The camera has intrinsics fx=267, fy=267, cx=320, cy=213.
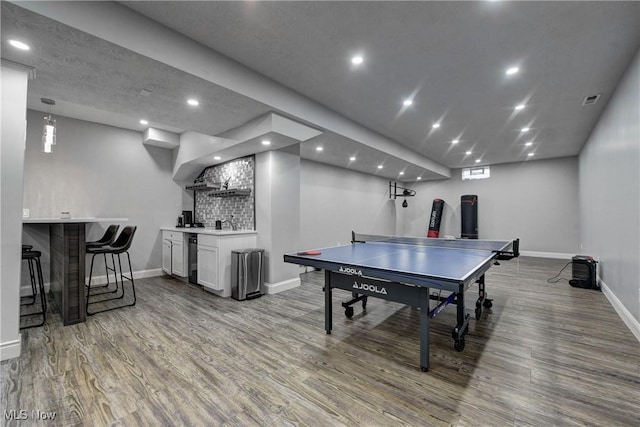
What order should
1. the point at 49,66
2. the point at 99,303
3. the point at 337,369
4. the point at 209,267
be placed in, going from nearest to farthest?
the point at 337,369 < the point at 49,66 < the point at 99,303 < the point at 209,267

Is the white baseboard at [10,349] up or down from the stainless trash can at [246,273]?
down

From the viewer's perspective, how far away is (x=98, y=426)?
1.53m

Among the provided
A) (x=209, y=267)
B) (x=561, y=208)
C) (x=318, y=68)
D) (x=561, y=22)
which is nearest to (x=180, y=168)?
(x=209, y=267)

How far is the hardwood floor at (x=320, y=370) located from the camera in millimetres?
1644

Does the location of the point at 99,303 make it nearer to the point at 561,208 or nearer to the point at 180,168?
the point at 180,168

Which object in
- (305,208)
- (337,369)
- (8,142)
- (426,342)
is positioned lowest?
(337,369)

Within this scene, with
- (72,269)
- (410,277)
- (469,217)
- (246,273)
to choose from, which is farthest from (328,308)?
(469,217)

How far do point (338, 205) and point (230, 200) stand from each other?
3.09 meters

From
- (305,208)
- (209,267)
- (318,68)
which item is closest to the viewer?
(318,68)

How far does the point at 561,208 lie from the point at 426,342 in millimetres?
7935

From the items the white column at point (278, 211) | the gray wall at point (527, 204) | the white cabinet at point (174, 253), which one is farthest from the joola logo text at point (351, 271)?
the gray wall at point (527, 204)

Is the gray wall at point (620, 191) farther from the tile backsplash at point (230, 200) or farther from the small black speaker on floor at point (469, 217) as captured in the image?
the tile backsplash at point (230, 200)

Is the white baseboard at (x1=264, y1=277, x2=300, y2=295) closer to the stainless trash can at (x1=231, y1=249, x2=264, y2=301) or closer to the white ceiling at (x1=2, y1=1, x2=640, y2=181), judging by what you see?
the stainless trash can at (x1=231, y1=249, x2=264, y2=301)

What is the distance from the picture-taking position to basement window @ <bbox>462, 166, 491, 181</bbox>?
Result: 8.40 m
